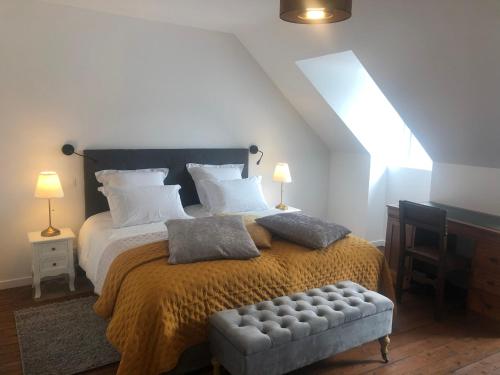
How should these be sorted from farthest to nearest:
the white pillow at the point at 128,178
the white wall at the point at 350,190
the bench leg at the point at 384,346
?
1. the white wall at the point at 350,190
2. the white pillow at the point at 128,178
3. the bench leg at the point at 384,346

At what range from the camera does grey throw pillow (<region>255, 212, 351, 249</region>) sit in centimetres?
273

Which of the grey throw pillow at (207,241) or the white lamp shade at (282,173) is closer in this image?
the grey throw pillow at (207,241)

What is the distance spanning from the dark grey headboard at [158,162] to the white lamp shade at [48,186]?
34cm

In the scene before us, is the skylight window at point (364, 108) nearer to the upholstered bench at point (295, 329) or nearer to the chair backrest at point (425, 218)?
the chair backrest at point (425, 218)

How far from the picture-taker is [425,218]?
2.98 meters

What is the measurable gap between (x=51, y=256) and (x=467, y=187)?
345 centimetres

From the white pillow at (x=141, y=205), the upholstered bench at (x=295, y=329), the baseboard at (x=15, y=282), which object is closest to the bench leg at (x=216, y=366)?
the upholstered bench at (x=295, y=329)

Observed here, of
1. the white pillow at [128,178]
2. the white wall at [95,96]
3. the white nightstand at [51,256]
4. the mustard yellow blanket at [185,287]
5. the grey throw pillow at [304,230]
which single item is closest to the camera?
the mustard yellow blanket at [185,287]

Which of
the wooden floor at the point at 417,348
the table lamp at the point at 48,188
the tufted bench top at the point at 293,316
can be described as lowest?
the wooden floor at the point at 417,348

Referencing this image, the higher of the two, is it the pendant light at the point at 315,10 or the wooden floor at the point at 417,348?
the pendant light at the point at 315,10

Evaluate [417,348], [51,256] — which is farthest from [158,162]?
[417,348]

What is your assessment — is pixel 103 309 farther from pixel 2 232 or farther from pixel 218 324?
pixel 2 232

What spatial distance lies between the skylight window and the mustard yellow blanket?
180 cm

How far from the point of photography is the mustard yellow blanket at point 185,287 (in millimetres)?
2064
